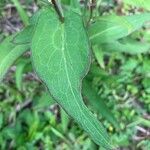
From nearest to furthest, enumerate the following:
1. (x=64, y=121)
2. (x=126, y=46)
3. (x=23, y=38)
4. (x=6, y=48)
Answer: (x=23, y=38)
(x=6, y=48)
(x=126, y=46)
(x=64, y=121)

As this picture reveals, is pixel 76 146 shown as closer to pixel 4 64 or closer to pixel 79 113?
pixel 4 64

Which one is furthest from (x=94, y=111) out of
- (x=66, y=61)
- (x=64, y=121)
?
(x=66, y=61)

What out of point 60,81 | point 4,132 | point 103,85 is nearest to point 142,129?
point 103,85

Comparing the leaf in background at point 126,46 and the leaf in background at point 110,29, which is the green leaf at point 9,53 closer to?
the leaf in background at point 110,29

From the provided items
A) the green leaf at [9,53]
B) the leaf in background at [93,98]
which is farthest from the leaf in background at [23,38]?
the leaf in background at [93,98]

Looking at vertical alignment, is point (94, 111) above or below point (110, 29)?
below

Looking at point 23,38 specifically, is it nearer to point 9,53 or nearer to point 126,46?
point 9,53
